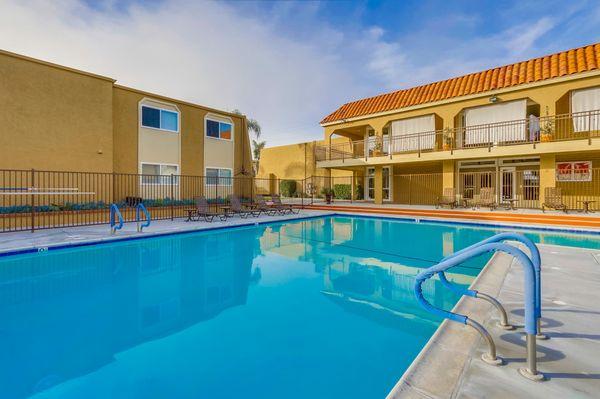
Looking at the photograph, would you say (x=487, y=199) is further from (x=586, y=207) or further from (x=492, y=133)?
(x=586, y=207)

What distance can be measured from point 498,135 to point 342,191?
37.6 feet

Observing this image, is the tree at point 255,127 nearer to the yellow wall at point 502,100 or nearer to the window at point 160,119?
the yellow wall at point 502,100

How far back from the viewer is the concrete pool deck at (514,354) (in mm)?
2297

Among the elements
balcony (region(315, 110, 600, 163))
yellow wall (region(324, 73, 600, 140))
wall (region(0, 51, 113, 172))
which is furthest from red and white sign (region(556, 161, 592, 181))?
wall (region(0, 51, 113, 172))

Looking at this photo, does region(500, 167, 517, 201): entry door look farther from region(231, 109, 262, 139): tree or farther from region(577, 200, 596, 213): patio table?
Answer: region(231, 109, 262, 139): tree

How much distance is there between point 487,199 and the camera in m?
16.6

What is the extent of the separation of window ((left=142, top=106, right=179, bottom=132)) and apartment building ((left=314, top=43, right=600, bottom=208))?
32.2ft

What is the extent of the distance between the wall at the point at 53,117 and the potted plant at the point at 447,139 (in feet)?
56.2

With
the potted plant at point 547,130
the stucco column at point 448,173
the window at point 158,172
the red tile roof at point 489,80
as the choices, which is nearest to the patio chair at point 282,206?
the window at point 158,172

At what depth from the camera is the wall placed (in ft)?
39.1

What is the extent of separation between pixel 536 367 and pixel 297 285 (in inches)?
157

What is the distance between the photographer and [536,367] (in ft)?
8.24

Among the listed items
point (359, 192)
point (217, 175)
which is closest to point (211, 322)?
point (217, 175)

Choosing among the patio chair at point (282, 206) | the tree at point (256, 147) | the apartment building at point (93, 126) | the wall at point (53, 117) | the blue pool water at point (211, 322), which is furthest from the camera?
the tree at point (256, 147)
